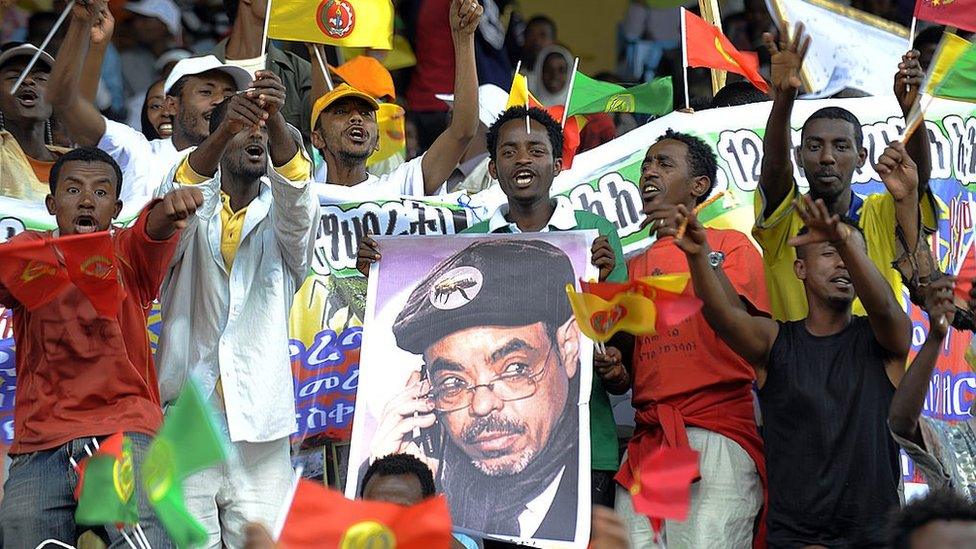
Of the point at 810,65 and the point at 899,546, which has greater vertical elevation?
the point at 810,65

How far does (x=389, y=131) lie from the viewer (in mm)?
8016

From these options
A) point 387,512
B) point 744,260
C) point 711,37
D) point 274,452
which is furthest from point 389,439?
point 711,37

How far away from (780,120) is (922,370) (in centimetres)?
107

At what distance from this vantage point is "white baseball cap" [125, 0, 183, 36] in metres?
9.54

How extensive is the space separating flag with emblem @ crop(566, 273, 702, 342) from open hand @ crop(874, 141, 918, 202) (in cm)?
75

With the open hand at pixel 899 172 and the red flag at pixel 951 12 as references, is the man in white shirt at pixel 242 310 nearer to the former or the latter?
the open hand at pixel 899 172

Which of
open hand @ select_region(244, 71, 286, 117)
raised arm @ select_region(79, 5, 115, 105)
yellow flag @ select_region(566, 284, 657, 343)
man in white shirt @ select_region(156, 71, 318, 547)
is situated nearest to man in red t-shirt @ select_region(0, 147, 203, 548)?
man in white shirt @ select_region(156, 71, 318, 547)

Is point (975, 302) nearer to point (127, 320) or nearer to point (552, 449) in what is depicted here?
point (552, 449)

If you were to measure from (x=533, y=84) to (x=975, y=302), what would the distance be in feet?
15.9

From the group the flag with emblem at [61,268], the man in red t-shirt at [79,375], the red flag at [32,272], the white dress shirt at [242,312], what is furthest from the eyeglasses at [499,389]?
the red flag at [32,272]

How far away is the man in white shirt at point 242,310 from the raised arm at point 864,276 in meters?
1.71

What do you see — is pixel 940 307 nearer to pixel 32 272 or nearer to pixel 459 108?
pixel 459 108

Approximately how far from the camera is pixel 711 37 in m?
7.53

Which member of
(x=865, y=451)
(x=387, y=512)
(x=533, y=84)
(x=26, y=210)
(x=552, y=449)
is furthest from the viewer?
(x=533, y=84)
